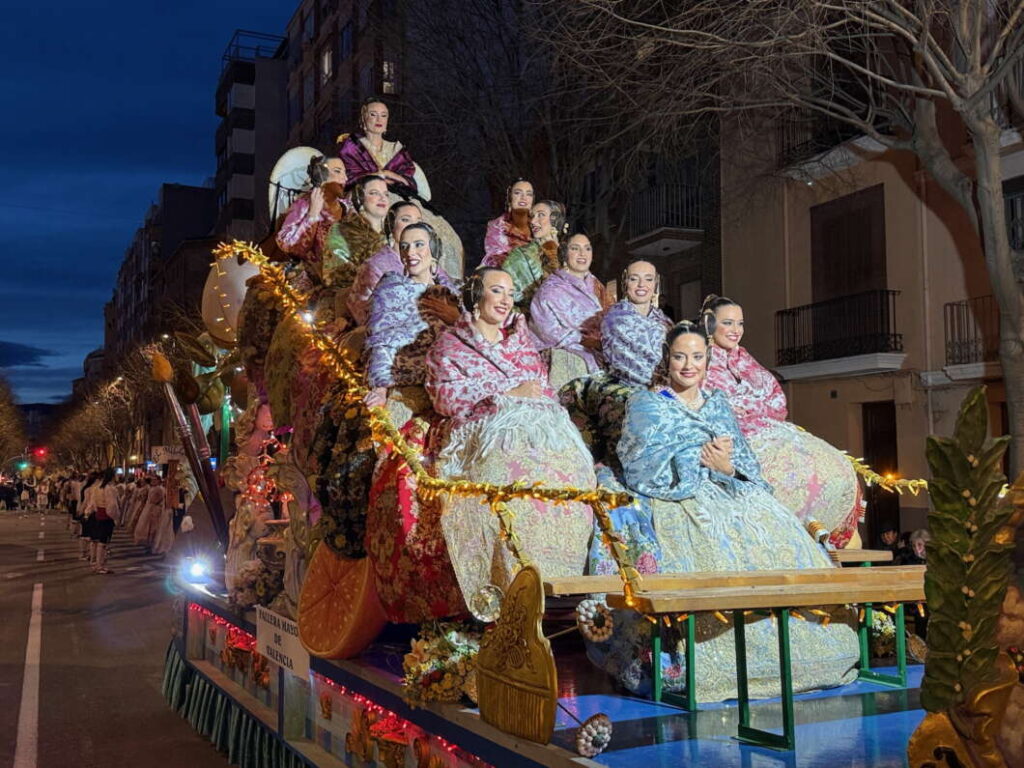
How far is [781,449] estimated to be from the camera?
234 inches

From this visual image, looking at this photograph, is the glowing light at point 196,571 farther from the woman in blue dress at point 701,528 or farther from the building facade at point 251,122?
the building facade at point 251,122

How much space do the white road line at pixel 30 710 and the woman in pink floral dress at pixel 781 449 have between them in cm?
513

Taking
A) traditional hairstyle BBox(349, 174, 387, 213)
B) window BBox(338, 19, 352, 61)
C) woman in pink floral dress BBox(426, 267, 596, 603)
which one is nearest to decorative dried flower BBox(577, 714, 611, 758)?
woman in pink floral dress BBox(426, 267, 596, 603)

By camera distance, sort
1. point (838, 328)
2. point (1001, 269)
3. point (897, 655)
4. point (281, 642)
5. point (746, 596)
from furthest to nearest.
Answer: point (838, 328), point (1001, 269), point (281, 642), point (897, 655), point (746, 596)

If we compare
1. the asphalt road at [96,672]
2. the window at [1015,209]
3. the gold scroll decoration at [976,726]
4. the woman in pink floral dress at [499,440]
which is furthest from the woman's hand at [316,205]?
the window at [1015,209]

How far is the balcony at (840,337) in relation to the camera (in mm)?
17625

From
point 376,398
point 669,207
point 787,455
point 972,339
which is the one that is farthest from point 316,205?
point 669,207

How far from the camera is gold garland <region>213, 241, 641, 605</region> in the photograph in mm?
3848

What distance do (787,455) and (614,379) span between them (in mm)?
967

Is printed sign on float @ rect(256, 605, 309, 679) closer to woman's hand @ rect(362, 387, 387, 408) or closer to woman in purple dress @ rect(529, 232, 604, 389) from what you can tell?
woman's hand @ rect(362, 387, 387, 408)

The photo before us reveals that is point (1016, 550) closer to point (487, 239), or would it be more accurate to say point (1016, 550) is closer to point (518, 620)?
point (518, 620)

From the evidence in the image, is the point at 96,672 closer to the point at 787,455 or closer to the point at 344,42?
the point at 787,455

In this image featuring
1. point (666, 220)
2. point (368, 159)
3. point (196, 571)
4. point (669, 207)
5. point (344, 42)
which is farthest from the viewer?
point (344, 42)

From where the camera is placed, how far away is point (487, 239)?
8.21m
